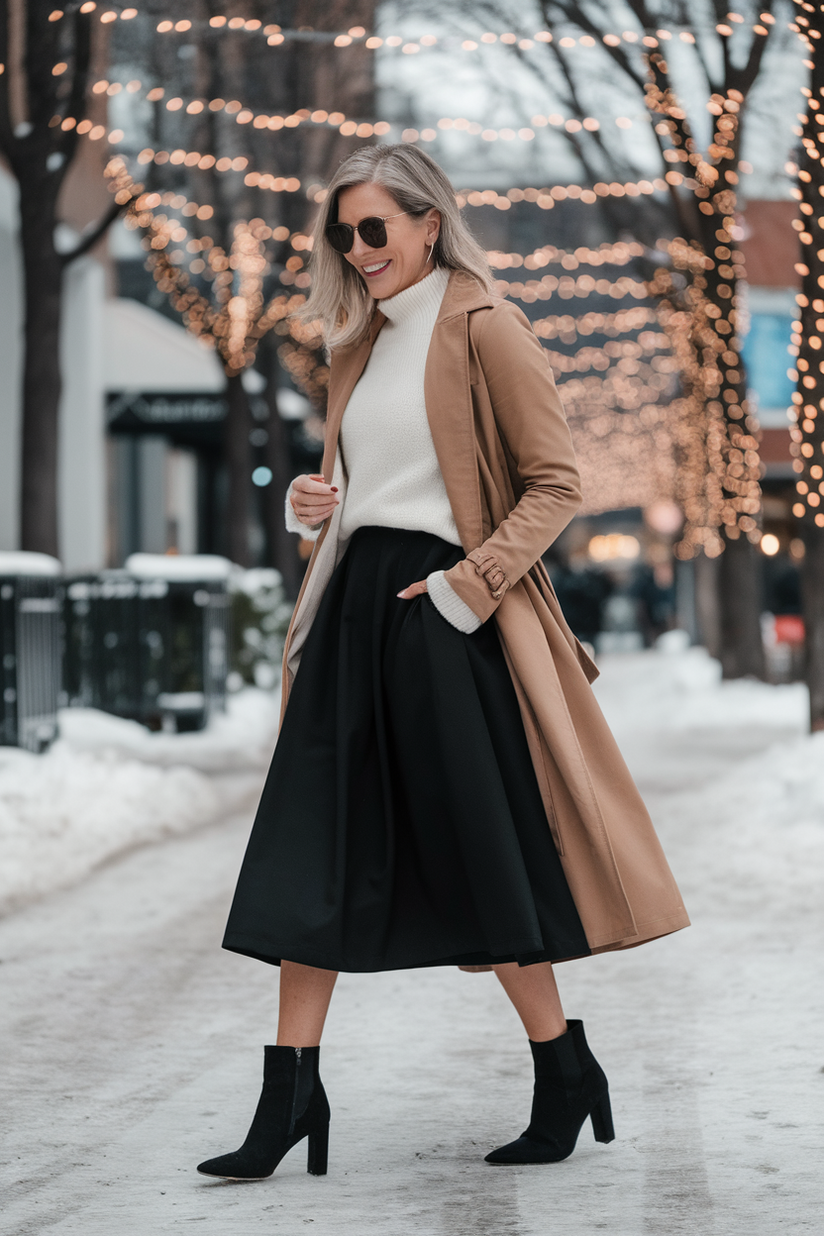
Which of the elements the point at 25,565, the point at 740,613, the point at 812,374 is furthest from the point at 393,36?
the point at 740,613

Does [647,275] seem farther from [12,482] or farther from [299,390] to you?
[299,390]

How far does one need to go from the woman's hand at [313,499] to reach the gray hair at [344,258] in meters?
0.36

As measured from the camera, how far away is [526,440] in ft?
10.3

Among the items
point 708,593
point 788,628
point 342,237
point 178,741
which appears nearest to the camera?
point 342,237

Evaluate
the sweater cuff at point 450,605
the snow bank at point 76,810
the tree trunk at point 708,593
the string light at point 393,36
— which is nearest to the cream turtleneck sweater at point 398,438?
the sweater cuff at point 450,605

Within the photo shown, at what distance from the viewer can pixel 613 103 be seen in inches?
547

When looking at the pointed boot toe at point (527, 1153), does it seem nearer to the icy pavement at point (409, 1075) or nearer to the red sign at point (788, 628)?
the icy pavement at point (409, 1075)

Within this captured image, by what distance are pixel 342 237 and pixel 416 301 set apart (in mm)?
197

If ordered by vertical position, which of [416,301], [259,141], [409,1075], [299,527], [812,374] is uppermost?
[259,141]

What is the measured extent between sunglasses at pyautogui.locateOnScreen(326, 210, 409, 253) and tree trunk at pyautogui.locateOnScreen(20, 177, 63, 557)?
835cm

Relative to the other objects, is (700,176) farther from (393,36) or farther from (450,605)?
(450,605)

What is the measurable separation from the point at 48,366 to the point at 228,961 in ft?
22.4

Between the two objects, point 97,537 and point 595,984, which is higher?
point 97,537

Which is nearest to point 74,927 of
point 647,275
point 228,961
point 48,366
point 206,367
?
point 228,961
